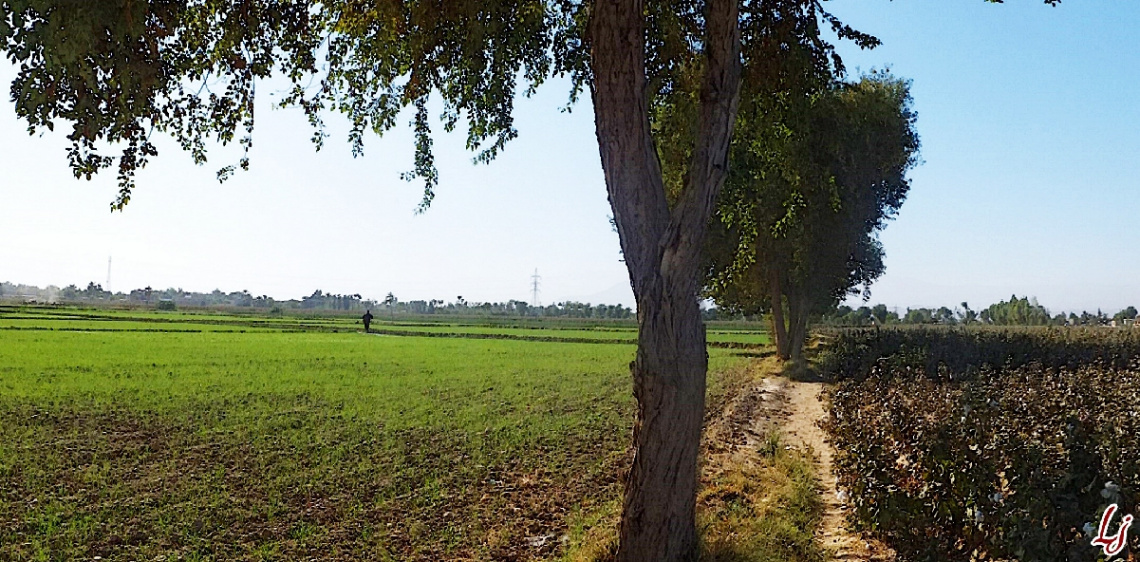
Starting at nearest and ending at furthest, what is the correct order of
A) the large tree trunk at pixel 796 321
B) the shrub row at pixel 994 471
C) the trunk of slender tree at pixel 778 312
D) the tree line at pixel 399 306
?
the shrub row at pixel 994 471
the trunk of slender tree at pixel 778 312
the large tree trunk at pixel 796 321
the tree line at pixel 399 306

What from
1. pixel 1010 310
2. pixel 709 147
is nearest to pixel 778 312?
pixel 709 147

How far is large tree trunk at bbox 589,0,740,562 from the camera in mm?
5312

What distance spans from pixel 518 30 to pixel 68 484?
696 centimetres

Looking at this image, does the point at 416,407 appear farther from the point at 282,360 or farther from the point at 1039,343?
the point at 1039,343

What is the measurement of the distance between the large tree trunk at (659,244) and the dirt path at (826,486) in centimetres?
188

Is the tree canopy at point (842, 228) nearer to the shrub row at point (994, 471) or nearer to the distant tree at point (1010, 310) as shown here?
the shrub row at point (994, 471)

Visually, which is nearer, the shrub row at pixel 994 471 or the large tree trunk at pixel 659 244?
the shrub row at pixel 994 471

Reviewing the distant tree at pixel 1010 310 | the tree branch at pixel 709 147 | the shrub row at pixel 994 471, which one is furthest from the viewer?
the distant tree at pixel 1010 310

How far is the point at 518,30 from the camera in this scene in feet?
22.5

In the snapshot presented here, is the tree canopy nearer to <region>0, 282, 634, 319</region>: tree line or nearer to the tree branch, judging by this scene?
the tree branch

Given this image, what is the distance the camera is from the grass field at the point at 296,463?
7.23m

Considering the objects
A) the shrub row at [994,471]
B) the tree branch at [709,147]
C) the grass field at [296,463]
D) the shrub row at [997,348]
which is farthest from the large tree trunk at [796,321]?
the tree branch at [709,147]

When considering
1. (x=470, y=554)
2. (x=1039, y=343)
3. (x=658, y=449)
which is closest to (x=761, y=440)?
(x=470, y=554)

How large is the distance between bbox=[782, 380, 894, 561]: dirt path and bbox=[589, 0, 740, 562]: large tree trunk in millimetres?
1882
